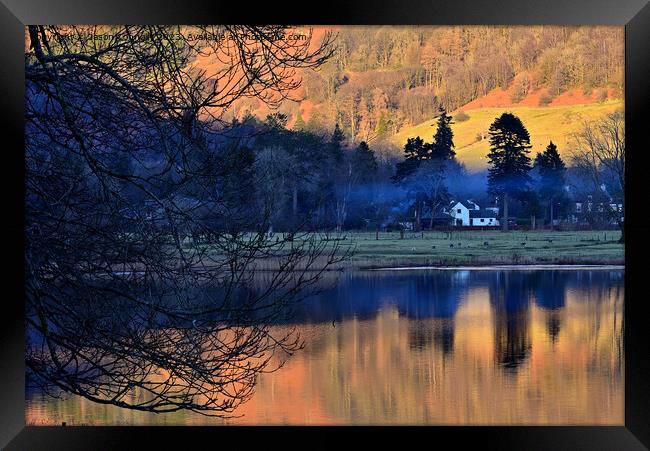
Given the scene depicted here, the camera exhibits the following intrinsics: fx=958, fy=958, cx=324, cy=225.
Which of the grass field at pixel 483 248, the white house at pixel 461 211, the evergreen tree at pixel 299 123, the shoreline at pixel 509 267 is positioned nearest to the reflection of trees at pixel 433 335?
the shoreline at pixel 509 267

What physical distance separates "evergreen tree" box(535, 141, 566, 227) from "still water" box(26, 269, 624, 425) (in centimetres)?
87

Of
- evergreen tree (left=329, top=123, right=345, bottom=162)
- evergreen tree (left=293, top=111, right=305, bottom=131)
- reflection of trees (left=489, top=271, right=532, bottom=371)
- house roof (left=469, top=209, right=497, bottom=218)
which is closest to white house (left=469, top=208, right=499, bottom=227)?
house roof (left=469, top=209, right=497, bottom=218)

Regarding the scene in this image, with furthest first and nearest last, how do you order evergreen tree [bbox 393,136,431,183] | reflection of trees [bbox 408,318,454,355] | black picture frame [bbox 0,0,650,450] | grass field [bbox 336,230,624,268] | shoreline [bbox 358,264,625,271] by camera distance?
1. reflection of trees [bbox 408,318,454,355]
2. evergreen tree [bbox 393,136,431,183]
3. shoreline [bbox 358,264,625,271]
4. grass field [bbox 336,230,624,268]
5. black picture frame [bbox 0,0,650,450]

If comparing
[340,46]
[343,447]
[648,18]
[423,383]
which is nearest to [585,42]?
[340,46]

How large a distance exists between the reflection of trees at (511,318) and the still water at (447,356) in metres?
0.02

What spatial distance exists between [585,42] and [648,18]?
6.04 meters

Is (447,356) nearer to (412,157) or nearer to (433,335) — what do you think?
(433,335)

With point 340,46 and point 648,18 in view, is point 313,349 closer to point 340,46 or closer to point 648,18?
point 340,46

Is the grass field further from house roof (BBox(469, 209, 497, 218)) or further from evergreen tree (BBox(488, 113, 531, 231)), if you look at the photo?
evergreen tree (BBox(488, 113, 531, 231))

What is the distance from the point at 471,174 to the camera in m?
10.1

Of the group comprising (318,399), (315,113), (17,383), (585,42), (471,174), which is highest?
(585,42)

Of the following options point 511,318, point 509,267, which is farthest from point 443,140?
point 511,318

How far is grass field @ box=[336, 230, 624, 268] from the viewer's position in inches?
373

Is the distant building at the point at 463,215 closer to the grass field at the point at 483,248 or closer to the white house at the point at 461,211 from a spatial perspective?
the white house at the point at 461,211
